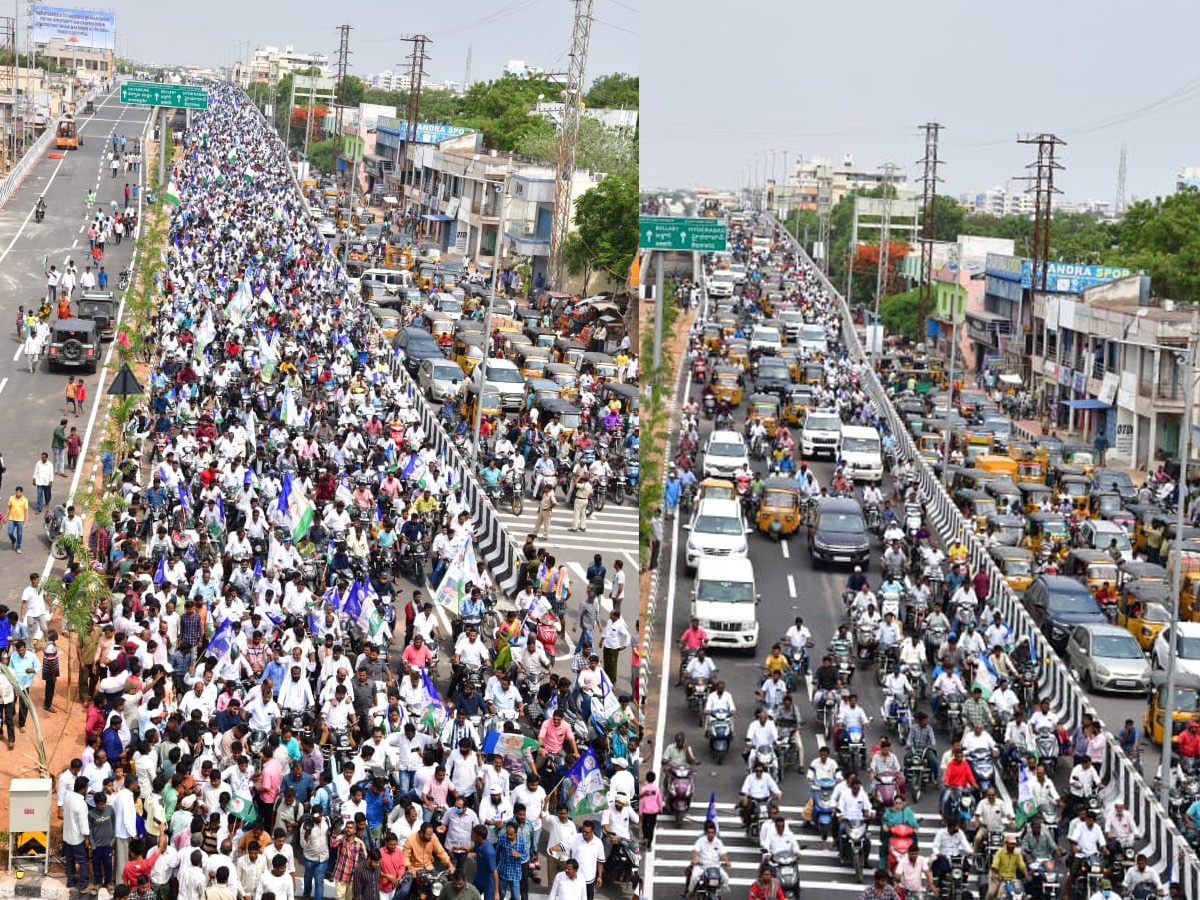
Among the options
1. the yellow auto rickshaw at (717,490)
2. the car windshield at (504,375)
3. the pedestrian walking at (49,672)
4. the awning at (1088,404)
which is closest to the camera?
the pedestrian walking at (49,672)

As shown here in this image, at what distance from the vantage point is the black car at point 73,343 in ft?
144

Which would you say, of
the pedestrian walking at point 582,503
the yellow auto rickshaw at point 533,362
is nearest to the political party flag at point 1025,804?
the pedestrian walking at point 582,503

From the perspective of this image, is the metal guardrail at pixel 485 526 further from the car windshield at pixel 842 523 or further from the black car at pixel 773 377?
the black car at pixel 773 377

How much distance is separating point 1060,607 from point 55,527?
18.1m

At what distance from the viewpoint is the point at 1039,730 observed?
22.9 meters

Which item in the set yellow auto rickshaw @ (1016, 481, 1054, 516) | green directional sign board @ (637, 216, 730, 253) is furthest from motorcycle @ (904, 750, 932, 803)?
yellow auto rickshaw @ (1016, 481, 1054, 516)

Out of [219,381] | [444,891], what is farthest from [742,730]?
[219,381]

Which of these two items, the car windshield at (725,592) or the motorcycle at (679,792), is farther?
the car windshield at (725,592)

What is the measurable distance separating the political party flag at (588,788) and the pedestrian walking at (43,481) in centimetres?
1682

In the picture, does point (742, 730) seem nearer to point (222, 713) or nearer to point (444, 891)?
point (222, 713)

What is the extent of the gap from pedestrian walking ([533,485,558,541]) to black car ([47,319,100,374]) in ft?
55.0

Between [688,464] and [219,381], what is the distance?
1169 centimetres

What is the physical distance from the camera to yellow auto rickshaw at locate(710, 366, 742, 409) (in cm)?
5869

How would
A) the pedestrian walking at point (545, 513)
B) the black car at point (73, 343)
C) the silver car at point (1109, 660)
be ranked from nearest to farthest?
the silver car at point (1109, 660) < the pedestrian walking at point (545, 513) < the black car at point (73, 343)
